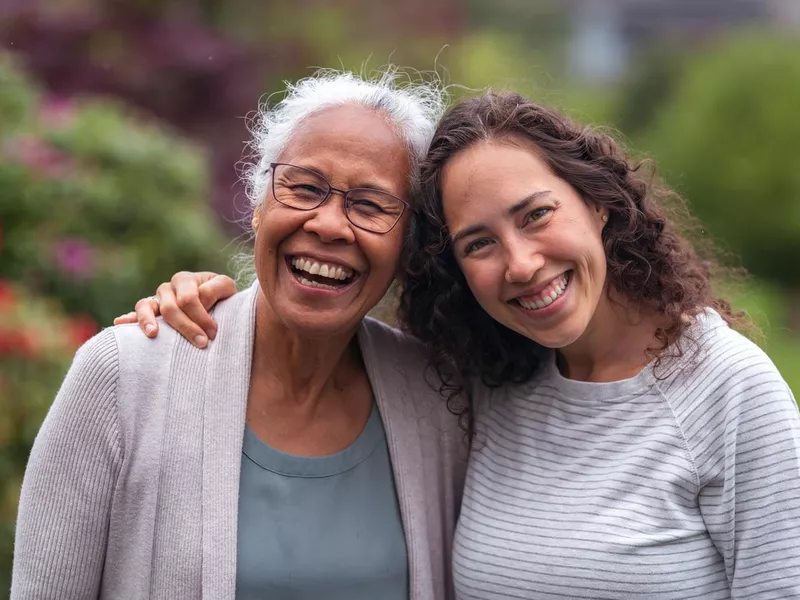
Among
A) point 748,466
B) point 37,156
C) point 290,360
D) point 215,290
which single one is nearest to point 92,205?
point 37,156

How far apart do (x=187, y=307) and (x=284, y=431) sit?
1.36 ft

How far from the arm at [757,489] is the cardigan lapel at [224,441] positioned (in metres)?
1.10

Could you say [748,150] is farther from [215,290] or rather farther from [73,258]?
[215,290]

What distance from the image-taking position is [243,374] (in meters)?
2.51

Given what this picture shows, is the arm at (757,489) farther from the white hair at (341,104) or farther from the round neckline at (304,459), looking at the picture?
the white hair at (341,104)

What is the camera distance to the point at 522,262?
2.37 m

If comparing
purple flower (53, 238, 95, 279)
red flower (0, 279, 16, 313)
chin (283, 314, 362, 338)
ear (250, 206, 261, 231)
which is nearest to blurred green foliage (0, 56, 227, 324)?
purple flower (53, 238, 95, 279)

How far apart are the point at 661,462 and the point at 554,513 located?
295 millimetres

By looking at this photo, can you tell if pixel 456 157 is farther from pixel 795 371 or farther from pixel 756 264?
pixel 756 264

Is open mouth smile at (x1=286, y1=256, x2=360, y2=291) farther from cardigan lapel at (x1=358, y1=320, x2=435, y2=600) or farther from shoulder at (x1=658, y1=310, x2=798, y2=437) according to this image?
shoulder at (x1=658, y1=310, x2=798, y2=437)

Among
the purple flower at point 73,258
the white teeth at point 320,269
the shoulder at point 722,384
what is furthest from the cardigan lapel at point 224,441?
the purple flower at point 73,258

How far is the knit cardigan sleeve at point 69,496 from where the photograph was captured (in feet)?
7.53

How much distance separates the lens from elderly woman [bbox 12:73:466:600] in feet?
7.57

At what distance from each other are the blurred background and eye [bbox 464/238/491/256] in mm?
530
